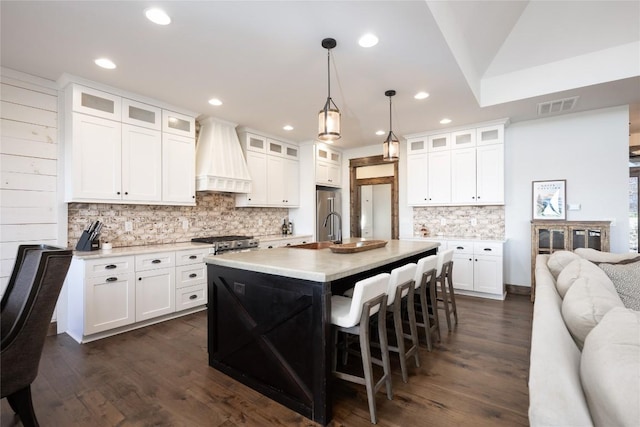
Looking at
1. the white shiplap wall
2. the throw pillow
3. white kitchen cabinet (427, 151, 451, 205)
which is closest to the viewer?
the throw pillow

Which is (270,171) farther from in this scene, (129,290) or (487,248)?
(487,248)

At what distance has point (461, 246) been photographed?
487 centimetres

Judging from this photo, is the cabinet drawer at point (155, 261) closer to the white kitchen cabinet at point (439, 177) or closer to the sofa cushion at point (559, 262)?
the sofa cushion at point (559, 262)

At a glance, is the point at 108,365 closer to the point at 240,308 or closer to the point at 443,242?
the point at 240,308

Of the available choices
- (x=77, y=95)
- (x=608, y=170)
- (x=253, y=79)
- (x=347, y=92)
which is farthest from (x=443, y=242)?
(x=77, y=95)

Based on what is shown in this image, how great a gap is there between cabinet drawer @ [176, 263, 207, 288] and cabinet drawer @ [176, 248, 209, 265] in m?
0.05

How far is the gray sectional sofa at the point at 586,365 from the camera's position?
2.57 feet

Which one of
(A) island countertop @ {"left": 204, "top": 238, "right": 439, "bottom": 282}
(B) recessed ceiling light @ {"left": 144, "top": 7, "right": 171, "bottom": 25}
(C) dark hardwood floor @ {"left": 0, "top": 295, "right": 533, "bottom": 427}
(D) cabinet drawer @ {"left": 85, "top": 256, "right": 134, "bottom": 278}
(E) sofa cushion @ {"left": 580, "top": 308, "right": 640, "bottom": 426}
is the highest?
(B) recessed ceiling light @ {"left": 144, "top": 7, "right": 171, "bottom": 25}

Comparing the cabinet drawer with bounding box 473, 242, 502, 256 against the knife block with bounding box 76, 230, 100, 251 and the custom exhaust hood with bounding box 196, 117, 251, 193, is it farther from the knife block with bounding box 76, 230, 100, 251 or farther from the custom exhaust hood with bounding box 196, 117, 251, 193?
the knife block with bounding box 76, 230, 100, 251

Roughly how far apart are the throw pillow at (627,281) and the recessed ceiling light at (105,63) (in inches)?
178

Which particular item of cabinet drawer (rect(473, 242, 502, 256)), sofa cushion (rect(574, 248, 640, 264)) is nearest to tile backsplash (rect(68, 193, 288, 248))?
cabinet drawer (rect(473, 242, 502, 256))

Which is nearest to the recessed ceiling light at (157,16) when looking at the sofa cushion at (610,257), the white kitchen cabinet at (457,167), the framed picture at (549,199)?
the sofa cushion at (610,257)

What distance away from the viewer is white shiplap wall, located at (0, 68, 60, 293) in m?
3.06

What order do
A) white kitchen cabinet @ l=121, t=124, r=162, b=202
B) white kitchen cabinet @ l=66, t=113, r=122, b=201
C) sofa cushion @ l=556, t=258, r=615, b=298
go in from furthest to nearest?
white kitchen cabinet @ l=121, t=124, r=162, b=202 → white kitchen cabinet @ l=66, t=113, r=122, b=201 → sofa cushion @ l=556, t=258, r=615, b=298
